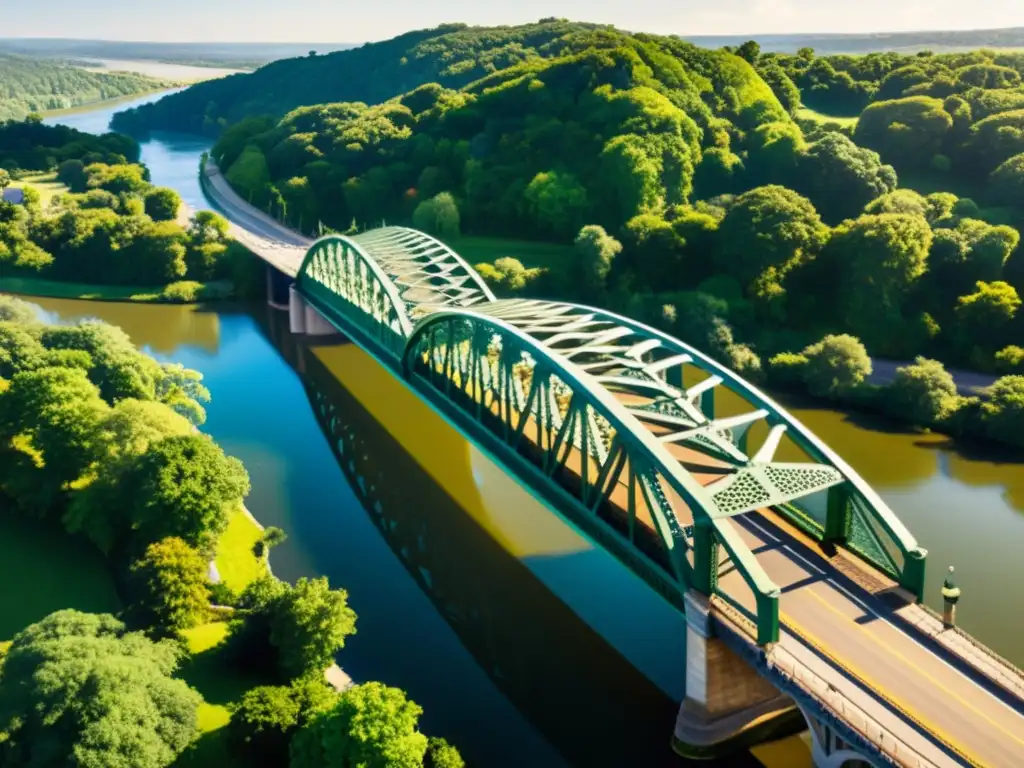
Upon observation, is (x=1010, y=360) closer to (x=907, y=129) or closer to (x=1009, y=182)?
(x=1009, y=182)

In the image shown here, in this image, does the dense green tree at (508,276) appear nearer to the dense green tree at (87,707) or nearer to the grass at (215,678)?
the grass at (215,678)

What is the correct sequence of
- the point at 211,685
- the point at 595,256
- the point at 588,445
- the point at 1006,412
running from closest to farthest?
the point at 211,685
the point at 588,445
the point at 1006,412
the point at 595,256

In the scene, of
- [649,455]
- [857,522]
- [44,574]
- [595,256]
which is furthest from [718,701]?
[595,256]

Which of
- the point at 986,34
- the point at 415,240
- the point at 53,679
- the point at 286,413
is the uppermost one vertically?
A: the point at 986,34

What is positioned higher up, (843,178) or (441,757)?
(843,178)

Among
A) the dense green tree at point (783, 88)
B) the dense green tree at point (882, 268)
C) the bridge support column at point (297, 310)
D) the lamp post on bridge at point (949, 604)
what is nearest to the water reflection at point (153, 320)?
the bridge support column at point (297, 310)

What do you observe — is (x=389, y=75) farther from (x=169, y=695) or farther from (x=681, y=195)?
(x=169, y=695)

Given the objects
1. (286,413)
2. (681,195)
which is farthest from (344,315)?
(681,195)
